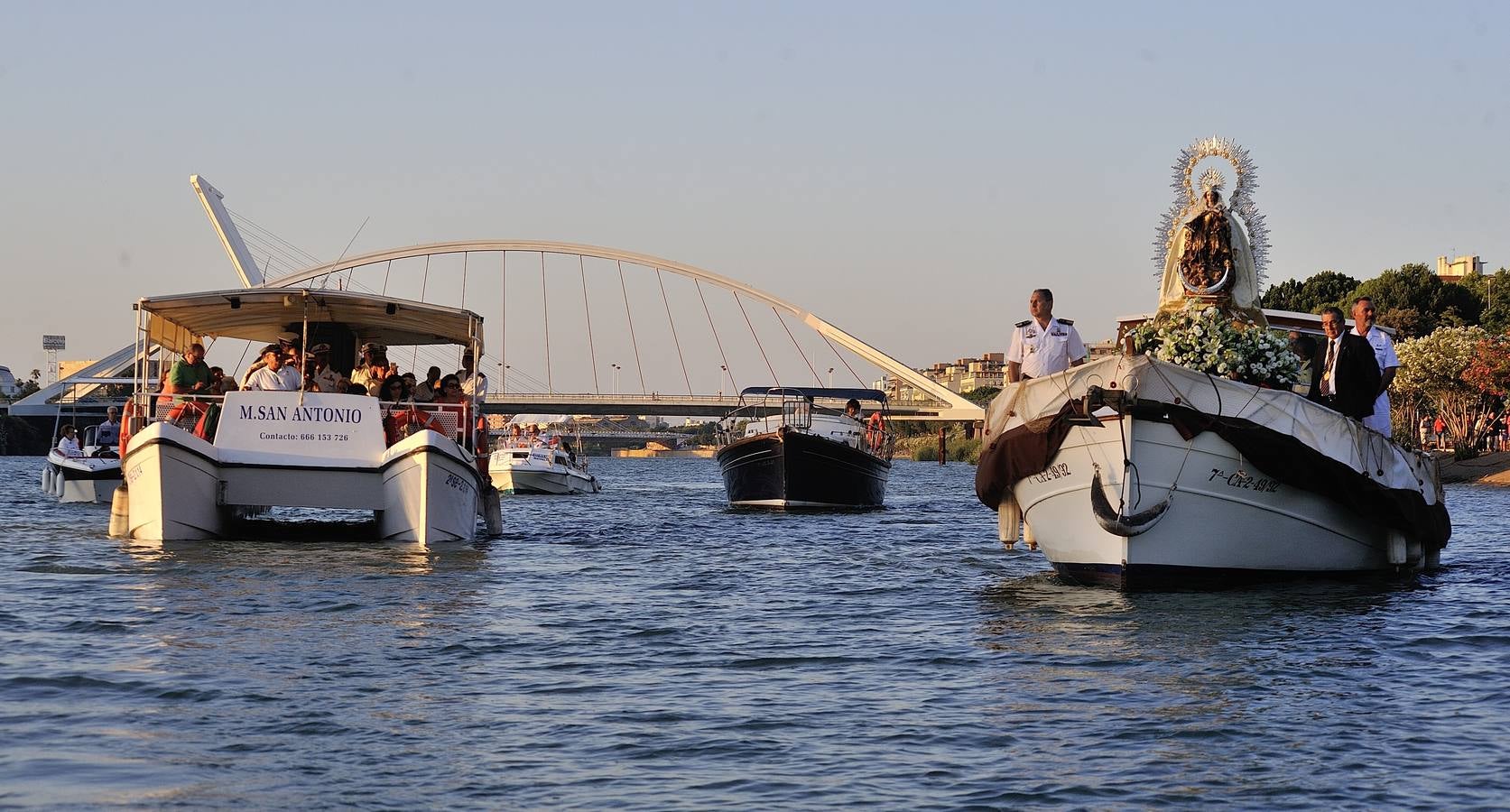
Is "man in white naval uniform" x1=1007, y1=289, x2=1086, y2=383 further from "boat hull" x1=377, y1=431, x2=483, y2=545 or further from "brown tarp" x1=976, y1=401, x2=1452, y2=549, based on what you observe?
"boat hull" x1=377, y1=431, x2=483, y2=545

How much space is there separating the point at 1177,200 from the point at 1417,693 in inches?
436

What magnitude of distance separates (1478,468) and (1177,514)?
185ft

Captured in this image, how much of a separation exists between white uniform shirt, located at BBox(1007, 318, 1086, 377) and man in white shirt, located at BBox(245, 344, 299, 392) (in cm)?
948

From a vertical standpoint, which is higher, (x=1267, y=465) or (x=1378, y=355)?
(x=1378, y=355)

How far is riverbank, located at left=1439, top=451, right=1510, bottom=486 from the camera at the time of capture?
6401 centimetres

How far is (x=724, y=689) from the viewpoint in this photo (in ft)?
34.8

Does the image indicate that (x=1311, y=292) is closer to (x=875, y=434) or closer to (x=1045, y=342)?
(x=875, y=434)

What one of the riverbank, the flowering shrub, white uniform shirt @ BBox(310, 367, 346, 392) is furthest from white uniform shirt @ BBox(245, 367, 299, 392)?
the riverbank

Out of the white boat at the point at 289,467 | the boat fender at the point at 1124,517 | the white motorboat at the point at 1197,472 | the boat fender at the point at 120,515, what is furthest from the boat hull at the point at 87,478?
the boat fender at the point at 1124,517

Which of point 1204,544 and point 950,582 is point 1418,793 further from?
point 950,582

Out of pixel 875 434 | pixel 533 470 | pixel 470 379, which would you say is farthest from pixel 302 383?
pixel 533 470

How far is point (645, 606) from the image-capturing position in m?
15.6

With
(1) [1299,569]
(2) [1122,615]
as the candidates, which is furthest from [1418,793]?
(1) [1299,569]

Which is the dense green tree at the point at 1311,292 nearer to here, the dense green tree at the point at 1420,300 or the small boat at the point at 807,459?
the dense green tree at the point at 1420,300
